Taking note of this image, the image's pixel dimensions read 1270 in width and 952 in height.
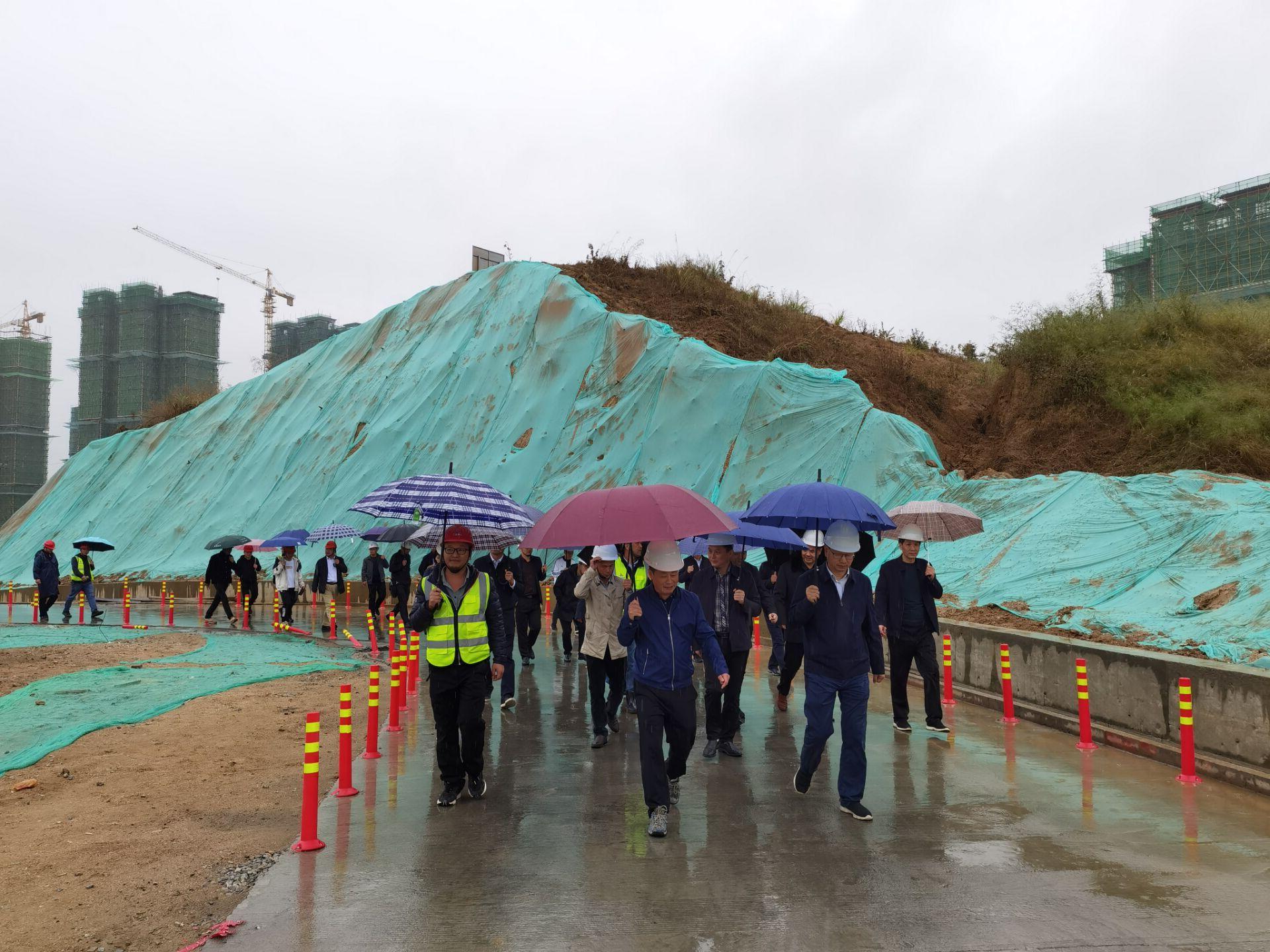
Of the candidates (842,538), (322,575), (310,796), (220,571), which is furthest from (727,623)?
(220,571)

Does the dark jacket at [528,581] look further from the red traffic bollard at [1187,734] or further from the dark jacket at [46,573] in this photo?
the dark jacket at [46,573]

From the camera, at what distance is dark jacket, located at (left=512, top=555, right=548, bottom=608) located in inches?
493

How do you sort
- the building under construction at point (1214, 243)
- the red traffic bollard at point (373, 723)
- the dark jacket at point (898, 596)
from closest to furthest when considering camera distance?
the red traffic bollard at point (373, 723) → the dark jacket at point (898, 596) → the building under construction at point (1214, 243)

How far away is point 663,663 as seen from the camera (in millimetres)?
5879

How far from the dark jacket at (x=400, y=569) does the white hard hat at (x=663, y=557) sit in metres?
13.0

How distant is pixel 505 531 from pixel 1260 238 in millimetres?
36868

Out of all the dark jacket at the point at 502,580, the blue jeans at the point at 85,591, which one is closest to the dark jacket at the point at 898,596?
the dark jacket at the point at 502,580

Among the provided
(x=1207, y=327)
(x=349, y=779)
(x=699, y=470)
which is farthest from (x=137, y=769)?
(x=1207, y=327)

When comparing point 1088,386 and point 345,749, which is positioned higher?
point 1088,386

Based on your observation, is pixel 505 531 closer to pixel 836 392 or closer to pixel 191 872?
pixel 191 872

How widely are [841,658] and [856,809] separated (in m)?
0.99

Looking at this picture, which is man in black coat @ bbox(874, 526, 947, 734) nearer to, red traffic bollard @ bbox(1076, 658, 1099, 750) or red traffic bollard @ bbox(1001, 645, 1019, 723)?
red traffic bollard @ bbox(1001, 645, 1019, 723)

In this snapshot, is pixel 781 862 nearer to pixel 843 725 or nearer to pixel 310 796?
pixel 843 725

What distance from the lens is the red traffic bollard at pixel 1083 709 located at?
8102 mm
